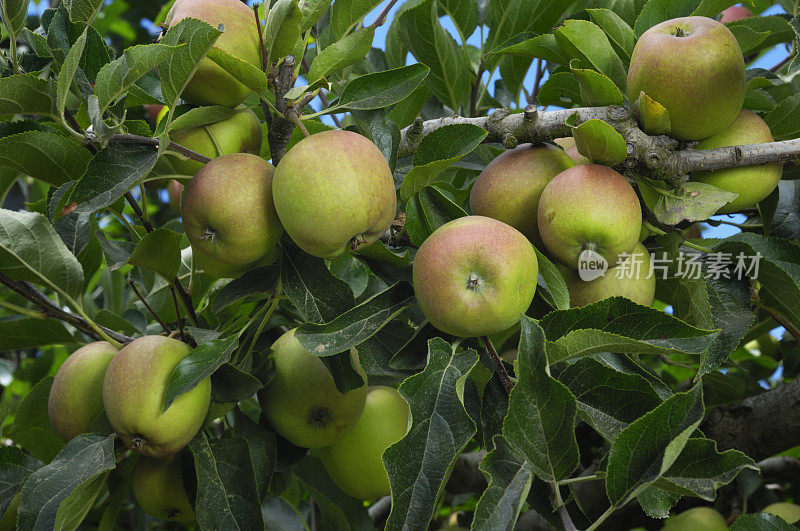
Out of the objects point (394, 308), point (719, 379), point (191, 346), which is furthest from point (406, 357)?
point (719, 379)

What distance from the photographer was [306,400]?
1322 mm

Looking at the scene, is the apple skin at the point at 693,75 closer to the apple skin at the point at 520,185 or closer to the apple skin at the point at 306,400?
the apple skin at the point at 520,185

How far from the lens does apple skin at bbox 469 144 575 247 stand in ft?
4.04

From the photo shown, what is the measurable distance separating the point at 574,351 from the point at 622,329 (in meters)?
0.10

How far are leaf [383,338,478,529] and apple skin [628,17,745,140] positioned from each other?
22.2 inches

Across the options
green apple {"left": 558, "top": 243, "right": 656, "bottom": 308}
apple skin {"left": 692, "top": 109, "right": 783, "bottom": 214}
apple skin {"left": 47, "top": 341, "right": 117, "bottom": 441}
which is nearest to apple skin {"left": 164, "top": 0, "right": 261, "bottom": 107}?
apple skin {"left": 47, "top": 341, "right": 117, "bottom": 441}

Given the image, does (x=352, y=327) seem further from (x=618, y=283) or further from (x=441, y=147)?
(x=618, y=283)

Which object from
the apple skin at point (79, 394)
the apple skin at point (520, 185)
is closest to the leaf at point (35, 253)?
the apple skin at point (79, 394)

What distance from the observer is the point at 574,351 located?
3.22ft

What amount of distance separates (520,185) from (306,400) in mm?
544

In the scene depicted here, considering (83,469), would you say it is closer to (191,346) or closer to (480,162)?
(191,346)

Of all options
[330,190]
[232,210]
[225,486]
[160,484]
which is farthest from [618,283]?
[160,484]

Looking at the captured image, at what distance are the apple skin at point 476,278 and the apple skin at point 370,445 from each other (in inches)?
17.0

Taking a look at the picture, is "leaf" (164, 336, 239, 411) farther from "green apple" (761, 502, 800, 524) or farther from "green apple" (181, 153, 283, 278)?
"green apple" (761, 502, 800, 524)
